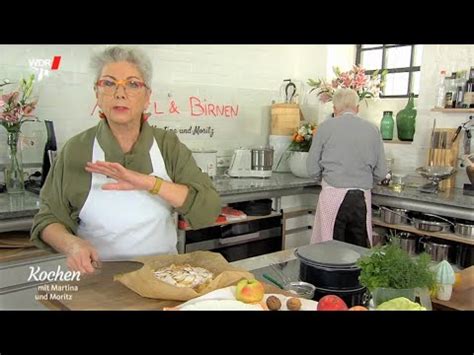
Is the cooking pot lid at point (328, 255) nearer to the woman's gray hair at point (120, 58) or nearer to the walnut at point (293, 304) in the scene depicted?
the walnut at point (293, 304)

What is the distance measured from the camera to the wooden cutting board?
74 centimetres

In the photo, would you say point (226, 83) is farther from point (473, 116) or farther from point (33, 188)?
point (473, 116)

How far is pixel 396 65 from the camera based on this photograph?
178cm

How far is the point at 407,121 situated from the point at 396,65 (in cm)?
39

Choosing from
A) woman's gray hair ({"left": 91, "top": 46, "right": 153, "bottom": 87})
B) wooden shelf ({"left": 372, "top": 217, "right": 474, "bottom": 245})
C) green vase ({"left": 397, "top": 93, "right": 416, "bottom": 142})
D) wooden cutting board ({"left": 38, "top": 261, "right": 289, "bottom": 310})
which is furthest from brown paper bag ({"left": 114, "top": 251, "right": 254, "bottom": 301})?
green vase ({"left": 397, "top": 93, "right": 416, "bottom": 142})

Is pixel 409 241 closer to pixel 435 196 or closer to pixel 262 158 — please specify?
pixel 435 196

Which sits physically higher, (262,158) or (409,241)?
(262,158)

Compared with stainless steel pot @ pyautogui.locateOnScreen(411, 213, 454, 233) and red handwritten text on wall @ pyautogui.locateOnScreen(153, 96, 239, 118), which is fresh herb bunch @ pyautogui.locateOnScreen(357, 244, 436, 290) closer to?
red handwritten text on wall @ pyautogui.locateOnScreen(153, 96, 239, 118)

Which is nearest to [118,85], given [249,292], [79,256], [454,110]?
[79,256]

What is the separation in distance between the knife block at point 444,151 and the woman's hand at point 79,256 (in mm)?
1602

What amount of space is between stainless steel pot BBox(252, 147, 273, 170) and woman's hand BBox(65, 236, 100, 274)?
95 cm

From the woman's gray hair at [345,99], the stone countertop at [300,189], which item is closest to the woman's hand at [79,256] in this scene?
the stone countertop at [300,189]
